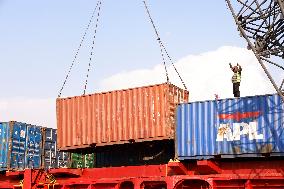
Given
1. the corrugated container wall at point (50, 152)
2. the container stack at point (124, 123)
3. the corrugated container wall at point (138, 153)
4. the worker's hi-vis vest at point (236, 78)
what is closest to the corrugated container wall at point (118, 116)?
the container stack at point (124, 123)

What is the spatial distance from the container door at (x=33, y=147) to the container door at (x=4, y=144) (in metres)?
1.36

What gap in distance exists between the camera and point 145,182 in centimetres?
1869

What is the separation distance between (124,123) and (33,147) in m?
7.05

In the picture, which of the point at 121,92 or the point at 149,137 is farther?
the point at 121,92

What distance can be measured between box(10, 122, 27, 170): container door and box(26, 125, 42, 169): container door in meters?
0.31

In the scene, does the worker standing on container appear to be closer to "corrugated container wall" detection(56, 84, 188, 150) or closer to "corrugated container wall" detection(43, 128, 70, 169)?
"corrugated container wall" detection(56, 84, 188, 150)

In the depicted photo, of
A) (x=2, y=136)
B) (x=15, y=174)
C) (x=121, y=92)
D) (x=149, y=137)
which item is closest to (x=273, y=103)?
(x=149, y=137)

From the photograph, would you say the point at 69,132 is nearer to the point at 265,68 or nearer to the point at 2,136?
the point at 2,136

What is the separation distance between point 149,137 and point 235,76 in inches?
197

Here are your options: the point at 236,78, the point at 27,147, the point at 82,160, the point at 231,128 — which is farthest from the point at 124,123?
the point at 27,147

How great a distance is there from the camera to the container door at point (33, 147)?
79.7ft

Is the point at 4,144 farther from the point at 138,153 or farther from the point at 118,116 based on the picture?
the point at 138,153

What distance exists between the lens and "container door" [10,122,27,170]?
23347 mm

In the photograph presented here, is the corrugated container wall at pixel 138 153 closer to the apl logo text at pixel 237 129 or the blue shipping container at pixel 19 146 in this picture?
the apl logo text at pixel 237 129
